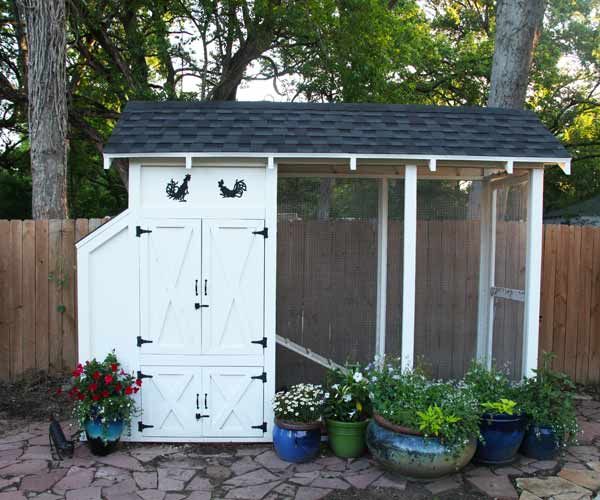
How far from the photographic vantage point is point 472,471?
408 centimetres

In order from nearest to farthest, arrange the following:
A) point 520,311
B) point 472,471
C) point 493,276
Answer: point 472,471, point 520,311, point 493,276

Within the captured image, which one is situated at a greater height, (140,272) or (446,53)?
(446,53)

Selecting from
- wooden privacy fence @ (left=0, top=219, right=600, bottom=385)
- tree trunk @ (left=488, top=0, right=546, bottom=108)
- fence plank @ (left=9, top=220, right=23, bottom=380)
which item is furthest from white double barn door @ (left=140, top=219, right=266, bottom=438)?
tree trunk @ (left=488, top=0, right=546, bottom=108)

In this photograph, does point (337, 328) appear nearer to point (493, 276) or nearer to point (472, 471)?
point (493, 276)

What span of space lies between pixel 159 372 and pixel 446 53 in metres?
11.7

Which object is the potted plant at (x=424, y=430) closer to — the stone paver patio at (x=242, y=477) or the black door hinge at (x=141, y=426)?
the stone paver patio at (x=242, y=477)

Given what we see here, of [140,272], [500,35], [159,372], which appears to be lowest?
[159,372]

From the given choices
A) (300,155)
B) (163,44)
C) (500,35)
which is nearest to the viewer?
(300,155)

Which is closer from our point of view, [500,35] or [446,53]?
[500,35]

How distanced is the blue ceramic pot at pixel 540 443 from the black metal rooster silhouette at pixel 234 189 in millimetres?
2963

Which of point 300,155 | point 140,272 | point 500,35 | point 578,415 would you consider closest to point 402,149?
point 300,155

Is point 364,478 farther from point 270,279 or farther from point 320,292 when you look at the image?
point 320,292


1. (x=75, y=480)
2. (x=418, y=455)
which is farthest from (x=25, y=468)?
(x=418, y=455)

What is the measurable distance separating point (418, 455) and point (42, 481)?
8.67 ft
